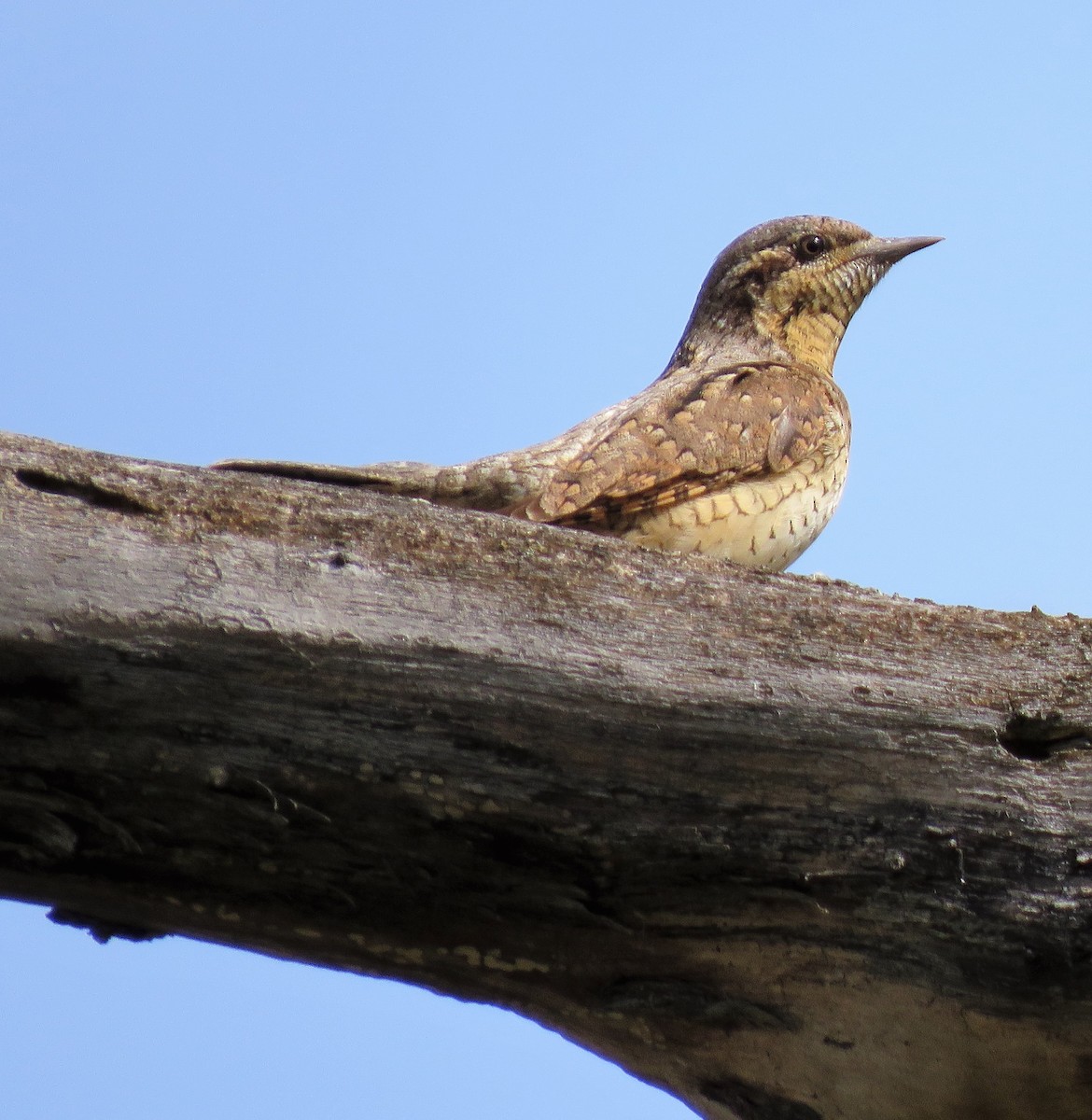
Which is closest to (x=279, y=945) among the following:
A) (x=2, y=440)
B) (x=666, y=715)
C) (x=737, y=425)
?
(x=666, y=715)

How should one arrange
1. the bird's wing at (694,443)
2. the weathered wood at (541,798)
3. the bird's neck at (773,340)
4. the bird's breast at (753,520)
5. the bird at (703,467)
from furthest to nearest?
the bird's neck at (773,340)
the bird's breast at (753,520)
the bird's wing at (694,443)
the bird at (703,467)
the weathered wood at (541,798)

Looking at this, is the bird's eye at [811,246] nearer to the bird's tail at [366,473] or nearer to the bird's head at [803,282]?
the bird's head at [803,282]

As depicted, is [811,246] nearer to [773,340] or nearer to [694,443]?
[773,340]

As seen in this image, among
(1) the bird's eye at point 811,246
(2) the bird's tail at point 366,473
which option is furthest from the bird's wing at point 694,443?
(1) the bird's eye at point 811,246

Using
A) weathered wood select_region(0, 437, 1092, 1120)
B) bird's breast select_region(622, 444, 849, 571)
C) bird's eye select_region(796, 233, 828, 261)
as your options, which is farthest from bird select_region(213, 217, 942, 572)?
weathered wood select_region(0, 437, 1092, 1120)

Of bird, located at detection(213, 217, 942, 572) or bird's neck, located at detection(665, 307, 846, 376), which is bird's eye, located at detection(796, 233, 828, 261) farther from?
bird's neck, located at detection(665, 307, 846, 376)

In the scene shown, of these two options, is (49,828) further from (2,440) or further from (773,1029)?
(773,1029)
